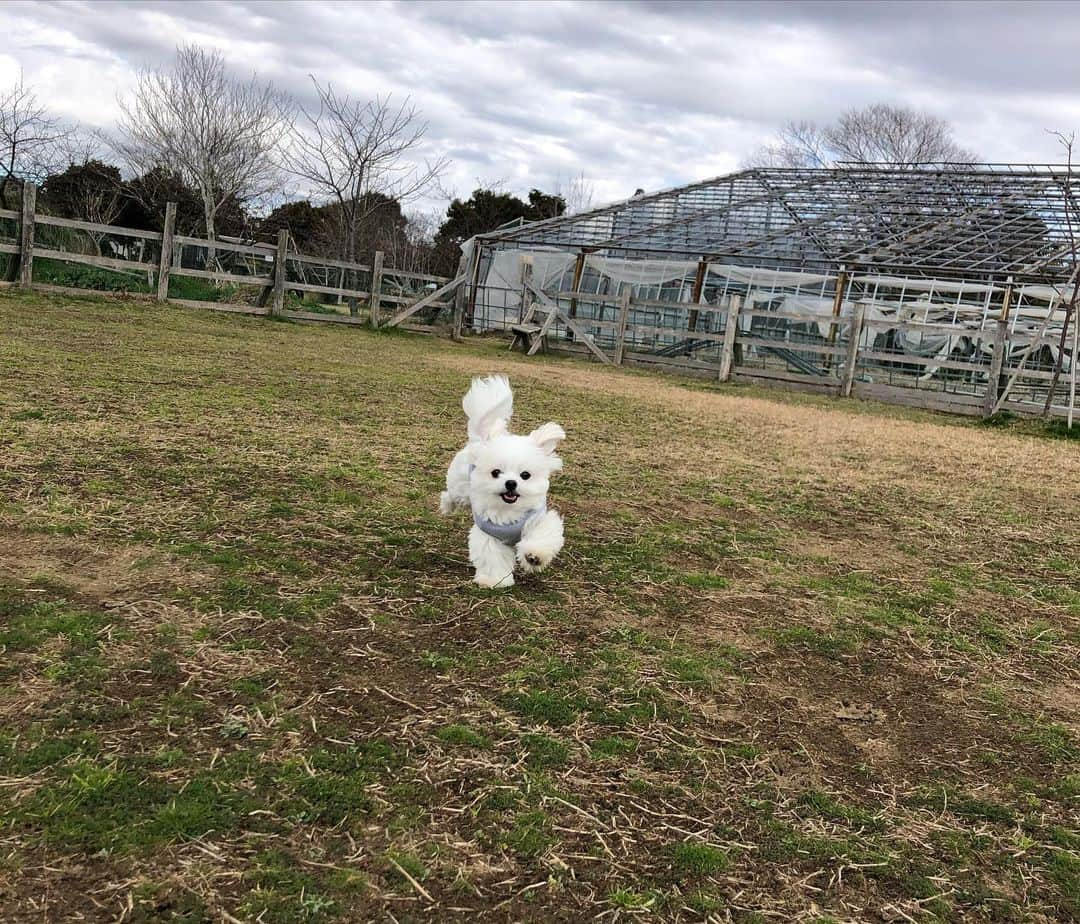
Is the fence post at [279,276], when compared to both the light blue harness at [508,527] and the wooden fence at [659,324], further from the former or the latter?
the light blue harness at [508,527]

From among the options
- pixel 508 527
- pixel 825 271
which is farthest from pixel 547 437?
pixel 825 271

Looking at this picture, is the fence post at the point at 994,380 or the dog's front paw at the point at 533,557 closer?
the dog's front paw at the point at 533,557

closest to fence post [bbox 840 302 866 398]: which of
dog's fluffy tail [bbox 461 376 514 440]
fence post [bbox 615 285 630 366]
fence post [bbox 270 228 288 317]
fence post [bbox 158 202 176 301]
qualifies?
fence post [bbox 615 285 630 366]

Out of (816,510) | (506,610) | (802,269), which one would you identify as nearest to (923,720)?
(506,610)

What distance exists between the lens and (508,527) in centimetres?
382

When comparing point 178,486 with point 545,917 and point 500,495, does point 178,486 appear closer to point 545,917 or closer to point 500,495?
point 500,495

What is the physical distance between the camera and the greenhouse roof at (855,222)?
18734 millimetres

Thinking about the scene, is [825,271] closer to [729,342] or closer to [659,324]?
[659,324]

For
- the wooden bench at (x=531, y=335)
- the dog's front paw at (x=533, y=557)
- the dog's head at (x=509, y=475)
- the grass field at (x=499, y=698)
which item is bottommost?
the grass field at (x=499, y=698)

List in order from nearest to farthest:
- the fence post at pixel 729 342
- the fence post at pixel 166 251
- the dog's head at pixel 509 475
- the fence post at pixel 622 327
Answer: the dog's head at pixel 509 475, the fence post at pixel 166 251, the fence post at pixel 729 342, the fence post at pixel 622 327

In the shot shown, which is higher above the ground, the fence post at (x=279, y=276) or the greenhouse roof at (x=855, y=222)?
the greenhouse roof at (x=855, y=222)

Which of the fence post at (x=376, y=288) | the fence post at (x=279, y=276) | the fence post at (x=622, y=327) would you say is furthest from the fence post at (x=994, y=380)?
the fence post at (x=279, y=276)

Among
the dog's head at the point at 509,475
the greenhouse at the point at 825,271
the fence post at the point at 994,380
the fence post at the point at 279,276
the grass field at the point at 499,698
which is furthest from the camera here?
the greenhouse at the point at 825,271

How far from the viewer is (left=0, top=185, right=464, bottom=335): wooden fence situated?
1383cm
